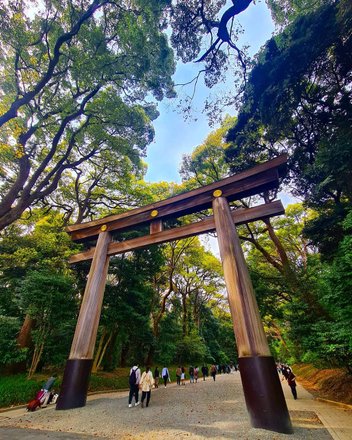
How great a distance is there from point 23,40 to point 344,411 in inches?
592

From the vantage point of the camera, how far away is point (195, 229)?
6961mm

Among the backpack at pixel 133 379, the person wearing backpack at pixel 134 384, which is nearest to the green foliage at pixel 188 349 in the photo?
the person wearing backpack at pixel 134 384

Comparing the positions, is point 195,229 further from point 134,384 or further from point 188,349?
point 188,349

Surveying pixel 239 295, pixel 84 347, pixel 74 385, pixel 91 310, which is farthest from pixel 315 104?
pixel 74 385

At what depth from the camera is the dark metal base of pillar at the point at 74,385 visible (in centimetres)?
587

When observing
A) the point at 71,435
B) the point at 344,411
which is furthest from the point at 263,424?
the point at 344,411

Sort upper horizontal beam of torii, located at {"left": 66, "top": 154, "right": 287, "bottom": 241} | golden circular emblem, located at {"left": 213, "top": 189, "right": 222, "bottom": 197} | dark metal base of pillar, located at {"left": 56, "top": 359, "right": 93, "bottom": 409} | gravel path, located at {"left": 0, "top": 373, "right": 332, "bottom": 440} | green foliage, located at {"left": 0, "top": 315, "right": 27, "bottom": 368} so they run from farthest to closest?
green foliage, located at {"left": 0, "top": 315, "right": 27, "bottom": 368}, golden circular emblem, located at {"left": 213, "top": 189, "right": 222, "bottom": 197}, upper horizontal beam of torii, located at {"left": 66, "top": 154, "right": 287, "bottom": 241}, dark metal base of pillar, located at {"left": 56, "top": 359, "right": 93, "bottom": 409}, gravel path, located at {"left": 0, "top": 373, "right": 332, "bottom": 440}

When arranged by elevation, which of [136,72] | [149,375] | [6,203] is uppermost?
[136,72]

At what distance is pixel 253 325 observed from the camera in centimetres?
473

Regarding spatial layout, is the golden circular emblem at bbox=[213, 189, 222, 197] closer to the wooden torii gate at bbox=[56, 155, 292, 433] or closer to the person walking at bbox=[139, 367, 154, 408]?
the wooden torii gate at bbox=[56, 155, 292, 433]

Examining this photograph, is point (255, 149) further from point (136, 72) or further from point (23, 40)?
point (23, 40)

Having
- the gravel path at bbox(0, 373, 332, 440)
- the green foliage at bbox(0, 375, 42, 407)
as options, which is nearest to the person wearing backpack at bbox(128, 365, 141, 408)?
the gravel path at bbox(0, 373, 332, 440)

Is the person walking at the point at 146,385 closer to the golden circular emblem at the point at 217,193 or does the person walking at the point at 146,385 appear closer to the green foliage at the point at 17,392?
the green foliage at the point at 17,392

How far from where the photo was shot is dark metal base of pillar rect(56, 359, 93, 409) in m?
5.87
